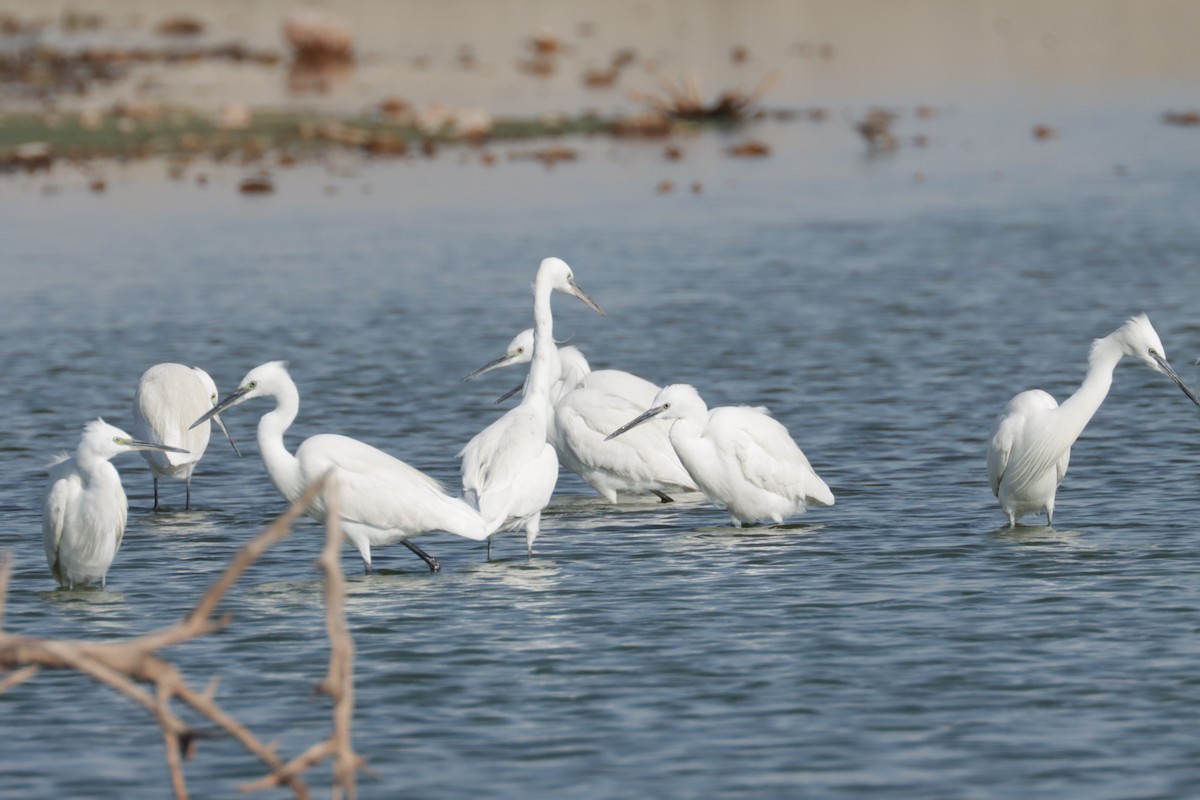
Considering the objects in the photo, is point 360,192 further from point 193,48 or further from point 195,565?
point 193,48

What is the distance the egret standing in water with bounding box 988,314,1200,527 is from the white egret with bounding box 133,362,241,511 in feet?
16.5

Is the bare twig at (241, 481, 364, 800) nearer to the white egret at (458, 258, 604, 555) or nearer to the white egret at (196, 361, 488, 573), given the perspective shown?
the white egret at (196, 361, 488, 573)

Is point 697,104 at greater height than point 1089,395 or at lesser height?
greater

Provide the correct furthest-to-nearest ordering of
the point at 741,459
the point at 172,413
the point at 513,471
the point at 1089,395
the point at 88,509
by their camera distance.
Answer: the point at 172,413
the point at 741,459
the point at 1089,395
the point at 513,471
the point at 88,509

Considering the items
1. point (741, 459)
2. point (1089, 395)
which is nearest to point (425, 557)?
point (741, 459)

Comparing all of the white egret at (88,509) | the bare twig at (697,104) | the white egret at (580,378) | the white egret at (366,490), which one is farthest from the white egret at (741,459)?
the bare twig at (697,104)

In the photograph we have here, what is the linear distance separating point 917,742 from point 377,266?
16420mm

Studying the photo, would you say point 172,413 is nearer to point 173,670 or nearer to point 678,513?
point 678,513

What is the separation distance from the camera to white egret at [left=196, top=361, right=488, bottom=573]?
9.99m

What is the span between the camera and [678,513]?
490 inches

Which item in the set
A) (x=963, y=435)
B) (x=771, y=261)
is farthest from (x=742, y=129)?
(x=963, y=435)

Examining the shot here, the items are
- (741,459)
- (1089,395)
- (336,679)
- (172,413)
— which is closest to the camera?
(336,679)

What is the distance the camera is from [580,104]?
40531 millimetres

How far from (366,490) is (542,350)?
228 centimetres
